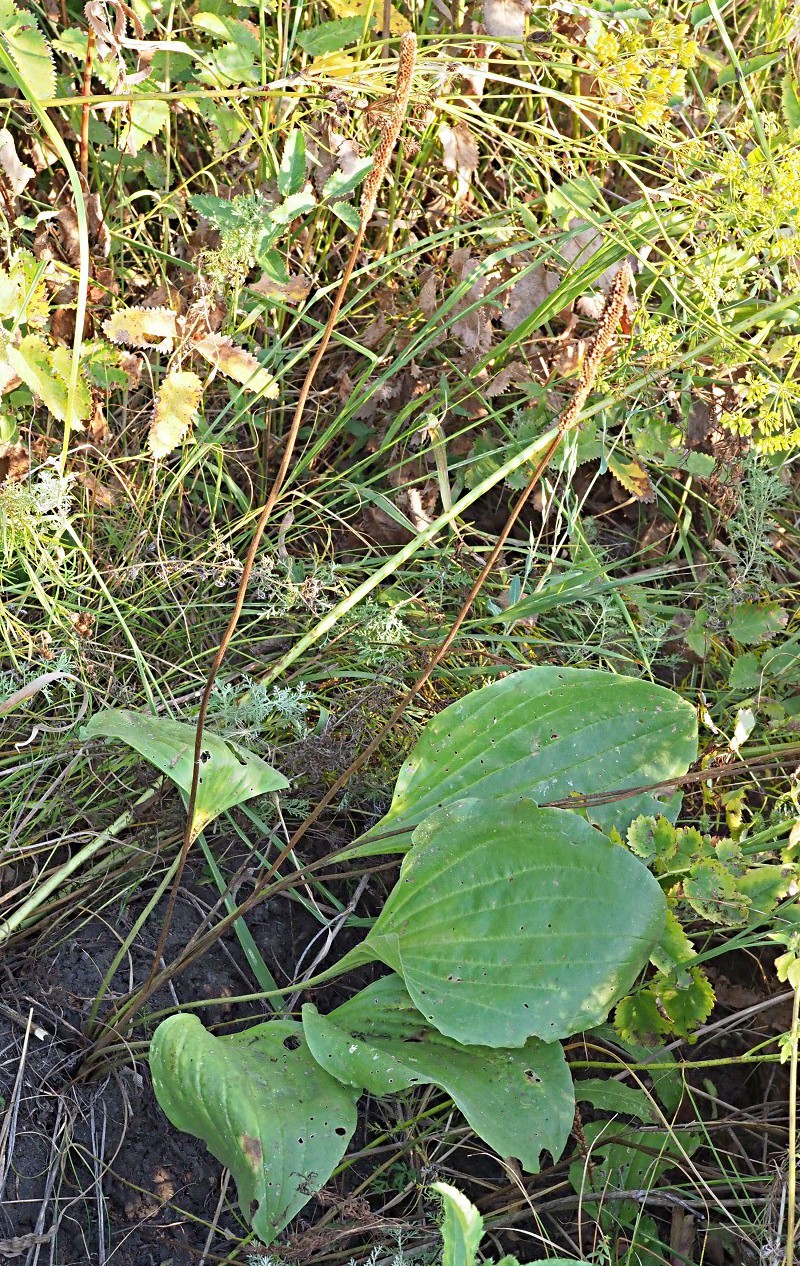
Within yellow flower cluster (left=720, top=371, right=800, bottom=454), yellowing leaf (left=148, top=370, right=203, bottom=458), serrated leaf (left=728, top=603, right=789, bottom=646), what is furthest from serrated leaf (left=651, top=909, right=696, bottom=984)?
yellowing leaf (left=148, top=370, right=203, bottom=458)

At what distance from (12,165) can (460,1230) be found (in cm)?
155

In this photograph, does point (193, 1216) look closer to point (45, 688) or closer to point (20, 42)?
point (45, 688)

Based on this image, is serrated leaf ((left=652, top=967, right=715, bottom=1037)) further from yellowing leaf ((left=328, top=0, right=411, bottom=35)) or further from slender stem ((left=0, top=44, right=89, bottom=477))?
yellowing leaf ((left=328, top=0, right=411, bottom=35))

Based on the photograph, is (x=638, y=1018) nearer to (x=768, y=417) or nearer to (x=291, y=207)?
(x=768, y=417)

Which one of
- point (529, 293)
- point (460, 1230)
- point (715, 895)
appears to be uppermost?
point (529, 293)

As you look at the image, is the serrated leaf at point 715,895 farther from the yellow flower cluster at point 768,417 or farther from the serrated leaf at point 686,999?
the yellow flower cluster at point 768,417

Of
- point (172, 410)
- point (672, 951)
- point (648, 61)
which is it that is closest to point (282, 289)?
point (172, 410)

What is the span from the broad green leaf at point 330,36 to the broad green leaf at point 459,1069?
1.41 meters

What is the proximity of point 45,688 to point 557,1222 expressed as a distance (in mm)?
964

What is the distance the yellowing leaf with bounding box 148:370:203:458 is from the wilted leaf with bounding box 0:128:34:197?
0.40 metres

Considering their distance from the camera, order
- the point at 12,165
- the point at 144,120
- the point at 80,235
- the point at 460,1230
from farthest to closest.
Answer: the point at 144,120 < the point at 12,165 < the point at 80,235 < the point at 460,1230

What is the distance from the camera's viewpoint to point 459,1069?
121 centimetres

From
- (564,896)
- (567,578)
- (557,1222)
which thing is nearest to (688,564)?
(567,578)

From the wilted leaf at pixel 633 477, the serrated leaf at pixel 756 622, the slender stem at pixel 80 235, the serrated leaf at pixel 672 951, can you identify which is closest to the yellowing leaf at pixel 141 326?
the slender stem at pixel 80 235
